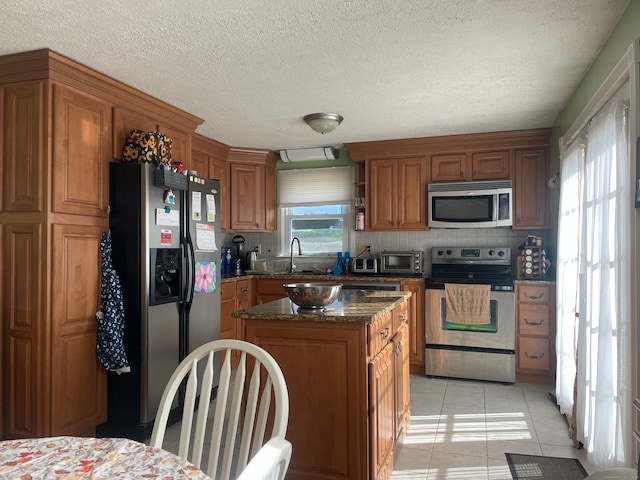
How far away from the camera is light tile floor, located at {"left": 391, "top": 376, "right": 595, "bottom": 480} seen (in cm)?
256

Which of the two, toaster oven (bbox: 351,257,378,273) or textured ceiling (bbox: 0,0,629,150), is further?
toaster oven (bbox: 351,257,378,273)

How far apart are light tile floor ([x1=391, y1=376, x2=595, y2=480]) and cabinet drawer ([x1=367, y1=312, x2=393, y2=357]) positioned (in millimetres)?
759

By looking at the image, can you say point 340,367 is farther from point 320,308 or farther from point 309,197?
point 309,197

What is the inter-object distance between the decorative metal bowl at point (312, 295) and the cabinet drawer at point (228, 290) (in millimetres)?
2215

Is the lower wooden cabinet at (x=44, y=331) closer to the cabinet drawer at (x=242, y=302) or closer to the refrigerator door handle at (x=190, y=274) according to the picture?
the refrigerator door handle at (x=190, y=274)

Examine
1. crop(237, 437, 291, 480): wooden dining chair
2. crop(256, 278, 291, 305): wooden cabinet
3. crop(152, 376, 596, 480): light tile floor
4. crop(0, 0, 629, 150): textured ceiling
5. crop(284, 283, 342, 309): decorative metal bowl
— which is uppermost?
crop(0, 0, 629, 150): textured ceiling

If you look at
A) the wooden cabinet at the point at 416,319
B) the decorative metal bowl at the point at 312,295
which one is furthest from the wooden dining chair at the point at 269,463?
the wooden cabinet at the point at 416,319

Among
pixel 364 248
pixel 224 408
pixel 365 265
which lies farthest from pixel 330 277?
pixel 224 408

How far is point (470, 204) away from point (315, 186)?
189 centimetres

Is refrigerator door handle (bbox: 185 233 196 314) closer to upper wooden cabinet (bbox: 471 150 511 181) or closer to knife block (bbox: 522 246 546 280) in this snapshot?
upper wooden cabinet (bbox: 471 150 511 181)

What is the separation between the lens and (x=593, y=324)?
2.50m

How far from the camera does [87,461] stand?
3.44ft

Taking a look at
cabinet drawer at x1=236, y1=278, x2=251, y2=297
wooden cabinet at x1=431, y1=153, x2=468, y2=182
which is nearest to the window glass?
cabinet drawer at x1=236, y1=278, x2=251, y2=297

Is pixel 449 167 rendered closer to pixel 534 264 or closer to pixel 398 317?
pixel 534 264
